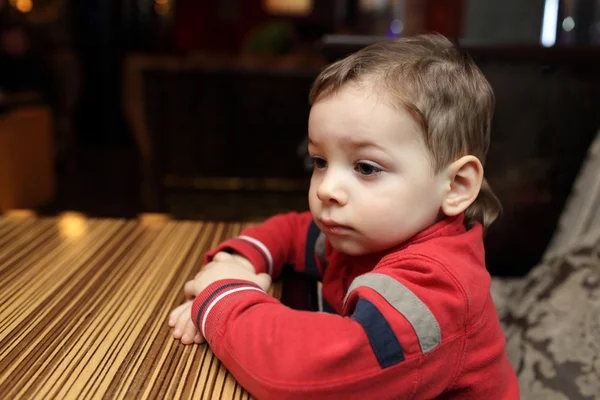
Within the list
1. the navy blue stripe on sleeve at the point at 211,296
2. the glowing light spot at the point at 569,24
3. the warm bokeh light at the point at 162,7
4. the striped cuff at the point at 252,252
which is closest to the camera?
the navy blue stripe on sleeve at the point at 211,296

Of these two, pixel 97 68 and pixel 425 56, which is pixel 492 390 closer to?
pixel 425 56

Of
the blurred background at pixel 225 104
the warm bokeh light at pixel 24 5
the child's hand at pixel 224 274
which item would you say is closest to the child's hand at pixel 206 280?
the child's hand at pixel 224 274

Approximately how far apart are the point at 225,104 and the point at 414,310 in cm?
319

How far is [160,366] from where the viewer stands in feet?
2.27

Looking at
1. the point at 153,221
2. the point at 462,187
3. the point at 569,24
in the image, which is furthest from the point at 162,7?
the point at 462,187

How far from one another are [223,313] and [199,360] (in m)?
0.06

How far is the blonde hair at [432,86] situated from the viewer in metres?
0.77

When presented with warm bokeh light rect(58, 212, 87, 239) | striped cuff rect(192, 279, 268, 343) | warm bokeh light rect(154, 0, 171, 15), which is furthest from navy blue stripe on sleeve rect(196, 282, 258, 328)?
warm bokeh light rect(154, 0, 171, 15)

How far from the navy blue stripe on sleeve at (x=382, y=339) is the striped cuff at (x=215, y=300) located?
0.54 feet

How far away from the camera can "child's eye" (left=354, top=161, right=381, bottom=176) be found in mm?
769

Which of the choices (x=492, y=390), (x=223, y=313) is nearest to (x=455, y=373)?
(x=492, y=390)

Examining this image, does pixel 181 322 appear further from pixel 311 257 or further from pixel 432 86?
pixel 432 86

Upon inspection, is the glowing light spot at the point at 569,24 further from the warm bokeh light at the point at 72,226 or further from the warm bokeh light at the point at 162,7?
the warm bokeh light at the point at 162,7

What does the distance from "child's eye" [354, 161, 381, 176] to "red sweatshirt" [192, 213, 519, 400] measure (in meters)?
0.11
